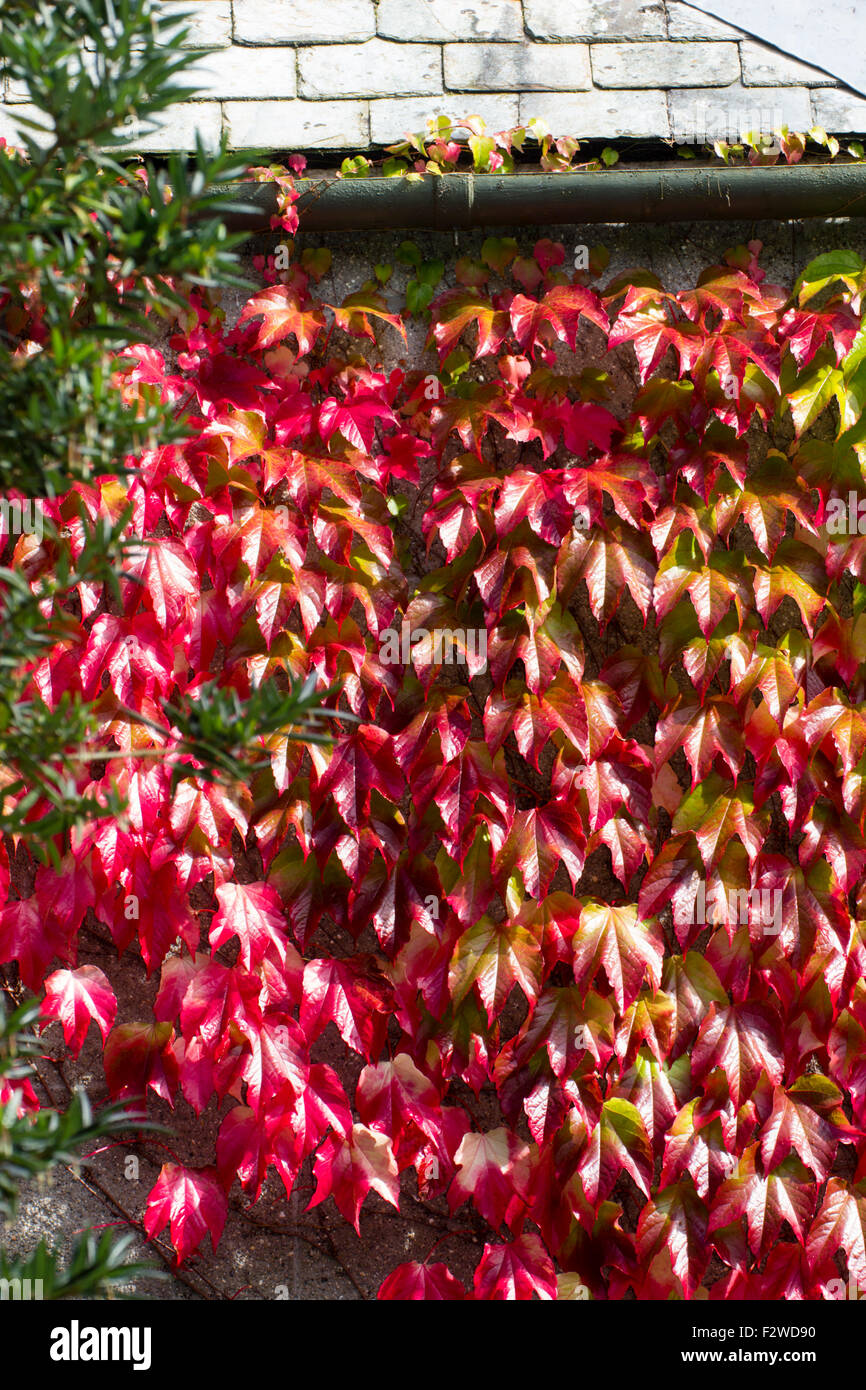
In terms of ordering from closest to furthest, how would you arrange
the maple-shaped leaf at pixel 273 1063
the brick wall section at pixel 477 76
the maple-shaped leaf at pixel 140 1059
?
the maple-shaped leaf at pixel 273 1063 → the maple-shaped leaf at pixel 140 1059 → the brick wall section at pixel 477 76

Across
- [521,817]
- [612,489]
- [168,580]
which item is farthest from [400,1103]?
[612,489]

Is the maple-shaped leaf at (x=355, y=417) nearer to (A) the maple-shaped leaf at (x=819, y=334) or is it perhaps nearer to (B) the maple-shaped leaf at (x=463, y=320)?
(B) the maple-shaped leaf at (x=463, y=320)

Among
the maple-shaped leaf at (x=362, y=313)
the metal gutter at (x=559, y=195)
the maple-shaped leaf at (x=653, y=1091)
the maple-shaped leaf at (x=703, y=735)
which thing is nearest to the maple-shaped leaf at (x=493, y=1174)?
the maple-shaped leaf at (x=653, y=1091)

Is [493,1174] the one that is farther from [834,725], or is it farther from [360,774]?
[834,725]

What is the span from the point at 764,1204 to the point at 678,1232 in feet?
0.56

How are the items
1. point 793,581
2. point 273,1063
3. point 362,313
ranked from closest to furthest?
point 273,1063 → point 793,581 → point 362,313

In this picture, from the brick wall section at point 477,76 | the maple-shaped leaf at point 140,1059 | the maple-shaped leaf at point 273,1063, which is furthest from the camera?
the brick wall section at point 477,76

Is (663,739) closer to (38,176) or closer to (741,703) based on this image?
(741,703)

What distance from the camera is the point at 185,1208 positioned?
2109 millimetres

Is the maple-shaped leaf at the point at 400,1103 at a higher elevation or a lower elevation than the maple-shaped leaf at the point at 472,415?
lower

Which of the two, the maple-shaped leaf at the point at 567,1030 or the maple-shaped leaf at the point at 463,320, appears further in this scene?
the maple-shaped leaf at the point at 463,320

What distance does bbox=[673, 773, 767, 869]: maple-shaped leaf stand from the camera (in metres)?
2.11

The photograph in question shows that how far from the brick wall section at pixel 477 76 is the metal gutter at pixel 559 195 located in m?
0.15

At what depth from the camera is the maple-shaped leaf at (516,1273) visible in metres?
2.06
